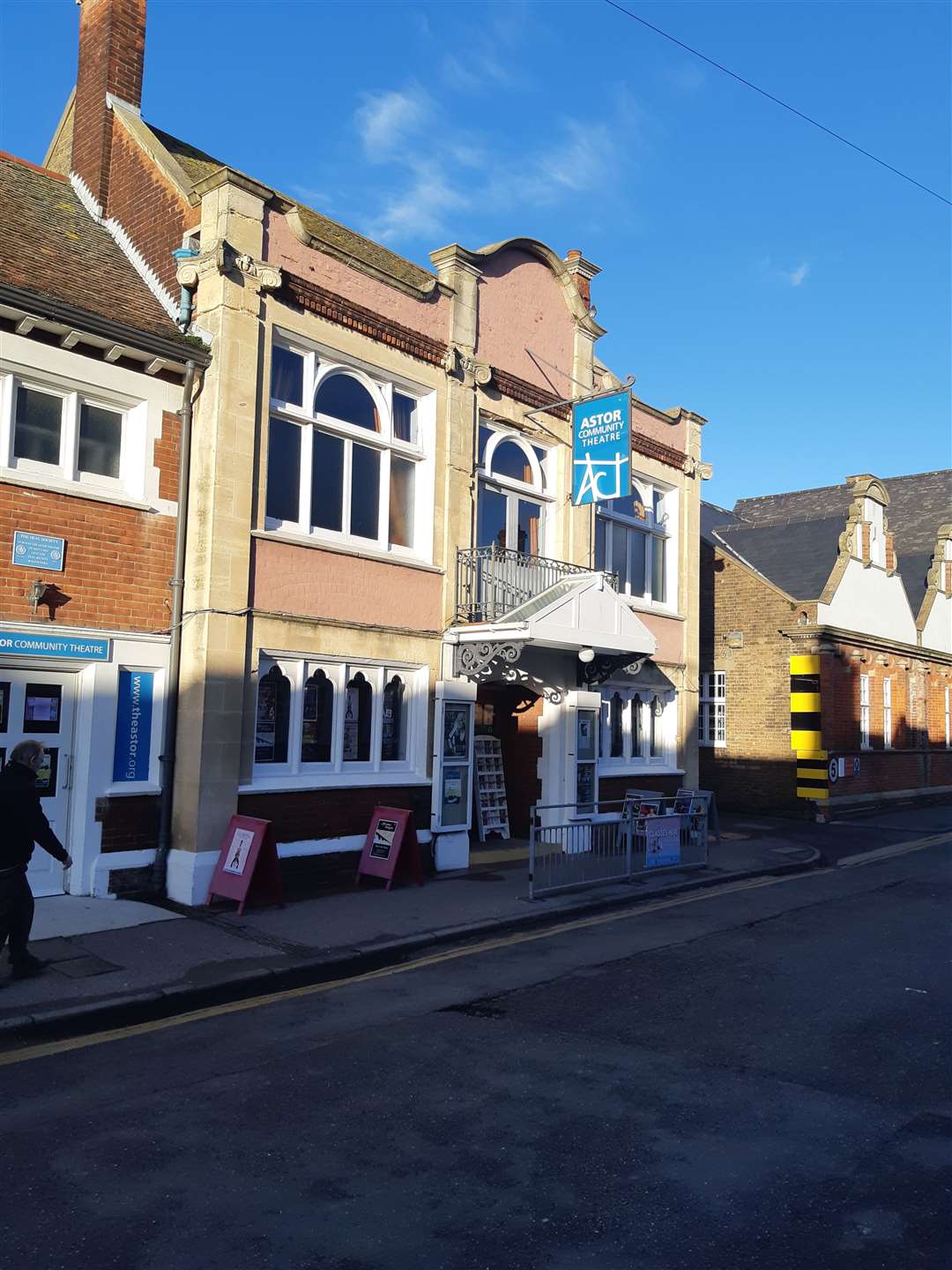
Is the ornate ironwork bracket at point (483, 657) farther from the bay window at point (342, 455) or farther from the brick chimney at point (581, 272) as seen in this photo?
the brick chimney at point (581, 272)

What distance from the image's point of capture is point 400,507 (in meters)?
14.4

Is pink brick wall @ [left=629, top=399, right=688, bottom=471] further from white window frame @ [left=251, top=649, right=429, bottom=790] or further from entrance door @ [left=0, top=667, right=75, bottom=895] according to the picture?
entrance door @ [left=0, top=667, right=75, bottom=895]

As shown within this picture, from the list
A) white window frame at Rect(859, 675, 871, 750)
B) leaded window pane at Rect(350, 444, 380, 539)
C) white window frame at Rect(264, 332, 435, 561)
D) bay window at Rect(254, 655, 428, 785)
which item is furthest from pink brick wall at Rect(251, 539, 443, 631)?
white window frame at Rect(859, 675, 871, 750)

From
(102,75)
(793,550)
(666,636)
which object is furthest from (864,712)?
(102,75)

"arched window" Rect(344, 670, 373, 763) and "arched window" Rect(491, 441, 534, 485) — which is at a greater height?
"arched window" Rect(491, 441, 534, 485)

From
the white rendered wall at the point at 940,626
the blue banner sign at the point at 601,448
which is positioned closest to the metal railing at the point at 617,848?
the blue banner sign at the point at 601,448

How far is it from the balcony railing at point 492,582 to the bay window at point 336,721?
4.18 feet

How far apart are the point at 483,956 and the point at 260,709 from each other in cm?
438

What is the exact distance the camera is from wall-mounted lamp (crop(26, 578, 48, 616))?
34.6ft

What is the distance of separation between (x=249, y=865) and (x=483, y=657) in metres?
4.51

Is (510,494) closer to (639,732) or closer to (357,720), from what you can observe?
(357,720)

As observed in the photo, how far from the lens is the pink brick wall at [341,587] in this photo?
40.5 ft

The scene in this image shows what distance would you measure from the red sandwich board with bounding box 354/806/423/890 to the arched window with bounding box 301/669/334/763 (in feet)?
3.48

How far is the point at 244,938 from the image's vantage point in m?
9.72
